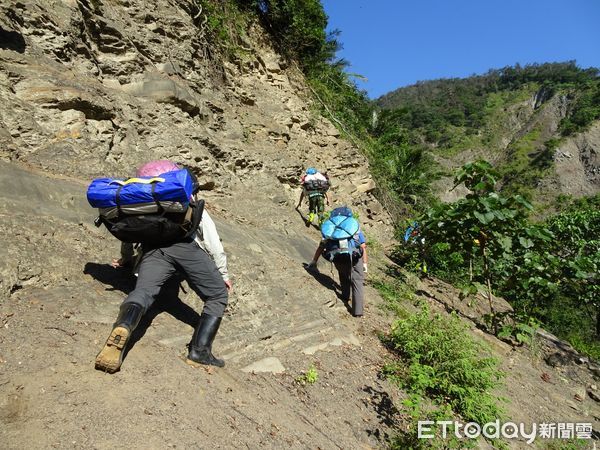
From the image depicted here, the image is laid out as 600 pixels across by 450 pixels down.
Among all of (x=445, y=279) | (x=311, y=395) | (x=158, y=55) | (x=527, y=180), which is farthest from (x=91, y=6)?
(x=527, y=180)

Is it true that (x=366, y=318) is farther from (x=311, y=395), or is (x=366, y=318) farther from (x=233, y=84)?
(x=233, y=84)

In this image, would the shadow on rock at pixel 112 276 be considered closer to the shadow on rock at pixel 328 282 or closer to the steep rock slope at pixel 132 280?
the steep rock slope at pixel 132 280

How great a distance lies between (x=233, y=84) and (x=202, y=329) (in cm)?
775

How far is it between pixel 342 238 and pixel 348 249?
0.53 feet

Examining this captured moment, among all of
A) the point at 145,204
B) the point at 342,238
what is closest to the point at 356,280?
the point at 342,238

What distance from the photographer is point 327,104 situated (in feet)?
42.6

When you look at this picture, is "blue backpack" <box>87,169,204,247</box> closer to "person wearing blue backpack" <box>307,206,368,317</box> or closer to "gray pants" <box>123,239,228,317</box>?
"gray pants" <box>123,239,228,317</box>

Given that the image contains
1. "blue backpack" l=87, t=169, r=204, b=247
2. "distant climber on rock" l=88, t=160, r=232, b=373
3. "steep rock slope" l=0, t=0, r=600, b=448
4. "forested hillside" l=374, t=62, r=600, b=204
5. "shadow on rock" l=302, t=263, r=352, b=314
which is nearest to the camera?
"steep rock slope" l=0, t=0, r=600, b=448

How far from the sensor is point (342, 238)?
5.37 m

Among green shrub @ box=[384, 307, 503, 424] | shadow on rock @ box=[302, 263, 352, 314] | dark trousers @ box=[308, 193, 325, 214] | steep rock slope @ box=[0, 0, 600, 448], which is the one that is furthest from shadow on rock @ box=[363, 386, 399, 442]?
dark trousers @ box=[308, 193, 325, 214]

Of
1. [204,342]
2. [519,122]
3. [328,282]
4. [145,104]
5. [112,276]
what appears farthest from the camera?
[519,122]

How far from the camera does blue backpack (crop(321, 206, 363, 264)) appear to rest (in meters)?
5.38

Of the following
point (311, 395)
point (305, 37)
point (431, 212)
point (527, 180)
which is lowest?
point (311, 395)

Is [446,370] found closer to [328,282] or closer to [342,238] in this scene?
[342,238]
